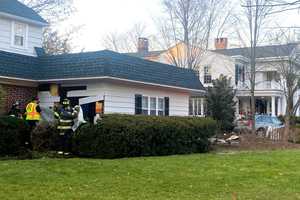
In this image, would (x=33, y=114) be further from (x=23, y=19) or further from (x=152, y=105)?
(x=152, y=105)

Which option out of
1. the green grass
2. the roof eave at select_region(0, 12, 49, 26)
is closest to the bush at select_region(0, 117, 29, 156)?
the green grass

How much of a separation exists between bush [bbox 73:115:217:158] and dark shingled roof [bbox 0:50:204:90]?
2.94m

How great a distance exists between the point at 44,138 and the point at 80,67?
424 centimetres

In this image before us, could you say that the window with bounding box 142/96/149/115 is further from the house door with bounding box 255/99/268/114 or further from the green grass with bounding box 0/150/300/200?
the house door with bounding box 255/99/268/114

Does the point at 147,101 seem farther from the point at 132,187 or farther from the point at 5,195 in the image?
the point at 5,195

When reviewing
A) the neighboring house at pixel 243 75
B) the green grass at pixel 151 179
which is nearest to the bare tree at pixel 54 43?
the neighboring house at pixel 243 75

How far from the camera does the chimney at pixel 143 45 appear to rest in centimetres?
5303

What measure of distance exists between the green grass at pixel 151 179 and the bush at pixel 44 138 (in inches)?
113

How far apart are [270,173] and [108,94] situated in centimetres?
863

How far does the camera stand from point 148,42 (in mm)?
54219

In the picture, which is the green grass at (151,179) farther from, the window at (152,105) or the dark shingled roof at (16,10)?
the dark shingled roof at (16,10)

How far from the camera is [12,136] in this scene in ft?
50.8

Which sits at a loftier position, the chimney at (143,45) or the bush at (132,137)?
the chimney at (143,45)

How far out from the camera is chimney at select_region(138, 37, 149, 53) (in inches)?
2088
